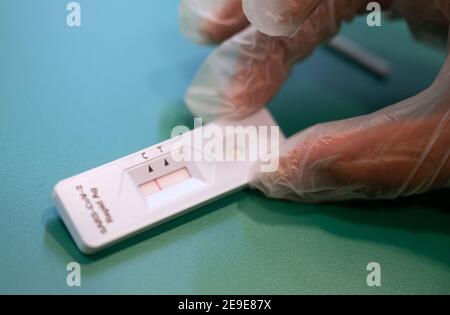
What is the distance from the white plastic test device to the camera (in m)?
0.67

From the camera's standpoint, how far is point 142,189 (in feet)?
2.36

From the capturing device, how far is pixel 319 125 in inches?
28.5

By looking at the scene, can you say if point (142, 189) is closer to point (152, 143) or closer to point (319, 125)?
point (152, 143)

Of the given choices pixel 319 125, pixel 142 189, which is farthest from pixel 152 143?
pixel 319 125

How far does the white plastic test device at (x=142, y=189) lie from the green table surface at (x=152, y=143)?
28 mm

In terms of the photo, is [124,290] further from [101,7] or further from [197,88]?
[101,7]

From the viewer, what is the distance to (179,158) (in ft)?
2.45

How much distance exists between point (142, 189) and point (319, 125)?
24cm

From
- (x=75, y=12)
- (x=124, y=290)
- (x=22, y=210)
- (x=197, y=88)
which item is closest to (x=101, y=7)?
(x=75, y=12)

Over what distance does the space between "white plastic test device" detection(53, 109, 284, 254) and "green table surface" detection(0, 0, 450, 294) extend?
0.03 m

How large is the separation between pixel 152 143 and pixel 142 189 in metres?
0.09

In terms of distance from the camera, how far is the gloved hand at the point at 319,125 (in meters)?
0.68
